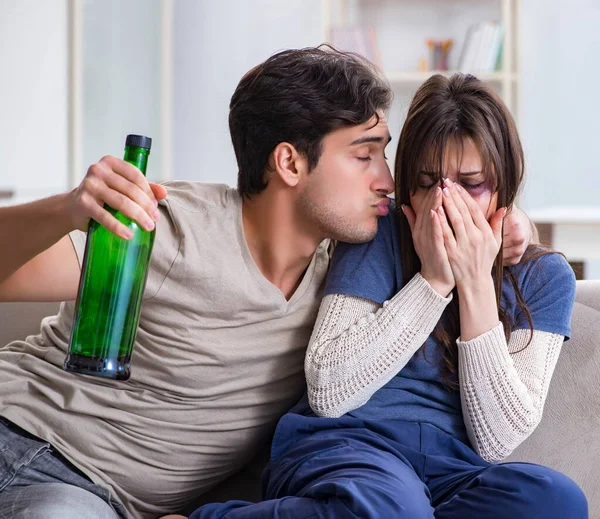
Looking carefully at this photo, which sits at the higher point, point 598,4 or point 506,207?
point 598,4

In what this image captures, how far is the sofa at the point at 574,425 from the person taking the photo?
154cm

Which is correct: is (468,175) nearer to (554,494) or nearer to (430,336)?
(430,336)

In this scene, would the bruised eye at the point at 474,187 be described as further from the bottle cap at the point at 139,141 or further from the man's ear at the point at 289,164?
the bottle cap at the point at 139,141

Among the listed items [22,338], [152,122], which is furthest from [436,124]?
[152,122]

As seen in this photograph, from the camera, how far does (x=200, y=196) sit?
5.10 feet

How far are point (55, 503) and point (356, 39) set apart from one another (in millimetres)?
3689

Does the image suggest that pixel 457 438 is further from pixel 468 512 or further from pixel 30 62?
pixel 30 62

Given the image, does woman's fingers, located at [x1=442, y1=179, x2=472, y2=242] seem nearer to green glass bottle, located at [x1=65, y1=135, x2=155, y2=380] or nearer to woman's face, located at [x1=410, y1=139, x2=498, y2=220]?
woman's face, located at [x1=410, y1=139, x2=498, y2=220]

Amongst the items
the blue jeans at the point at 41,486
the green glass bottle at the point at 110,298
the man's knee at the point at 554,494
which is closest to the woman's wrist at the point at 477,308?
the man's knee at the point at 554,494

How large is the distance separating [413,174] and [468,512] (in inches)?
21.3

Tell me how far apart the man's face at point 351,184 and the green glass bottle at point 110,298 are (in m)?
0.41

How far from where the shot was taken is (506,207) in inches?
59.5

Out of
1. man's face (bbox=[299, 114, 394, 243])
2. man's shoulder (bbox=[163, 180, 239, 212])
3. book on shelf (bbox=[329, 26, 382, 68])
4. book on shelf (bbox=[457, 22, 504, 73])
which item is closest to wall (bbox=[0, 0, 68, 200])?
book on shelf (bbox=[329, 26, 382, 68])

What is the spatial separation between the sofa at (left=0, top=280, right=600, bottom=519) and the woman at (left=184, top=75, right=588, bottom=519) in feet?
0.38
